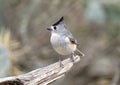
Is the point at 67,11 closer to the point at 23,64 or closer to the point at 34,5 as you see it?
the point at 34,5

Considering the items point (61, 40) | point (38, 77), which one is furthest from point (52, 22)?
point (38, 77)

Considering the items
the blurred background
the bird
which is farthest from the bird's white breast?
the blurred background

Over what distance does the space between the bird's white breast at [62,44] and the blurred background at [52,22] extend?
143cm

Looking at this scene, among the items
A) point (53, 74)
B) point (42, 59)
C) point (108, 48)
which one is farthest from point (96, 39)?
point (53, 74)

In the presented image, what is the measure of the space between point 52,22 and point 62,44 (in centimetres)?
191

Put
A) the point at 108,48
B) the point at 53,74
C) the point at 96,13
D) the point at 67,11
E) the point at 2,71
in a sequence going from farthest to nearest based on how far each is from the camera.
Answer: the point at 108,48 → the point at 67,11 → the point at 96,13 → the point at 2,71 → the point at 53,74

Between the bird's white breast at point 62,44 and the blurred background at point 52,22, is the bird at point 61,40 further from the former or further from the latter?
the blurred background at point 52,22

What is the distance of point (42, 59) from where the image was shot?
5227mm

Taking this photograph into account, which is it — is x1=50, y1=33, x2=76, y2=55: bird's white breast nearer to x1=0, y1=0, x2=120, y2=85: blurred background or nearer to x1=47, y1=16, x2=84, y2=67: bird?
x1=47, y1=16, x2=84, y2=67: bird

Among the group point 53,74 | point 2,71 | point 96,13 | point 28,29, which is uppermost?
point 28,29

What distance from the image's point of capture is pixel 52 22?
491 centimetres

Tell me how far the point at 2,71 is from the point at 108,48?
199cm

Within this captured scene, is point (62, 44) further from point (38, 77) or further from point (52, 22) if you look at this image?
point (52, 22)

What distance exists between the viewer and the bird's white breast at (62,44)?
2973 millimetres
